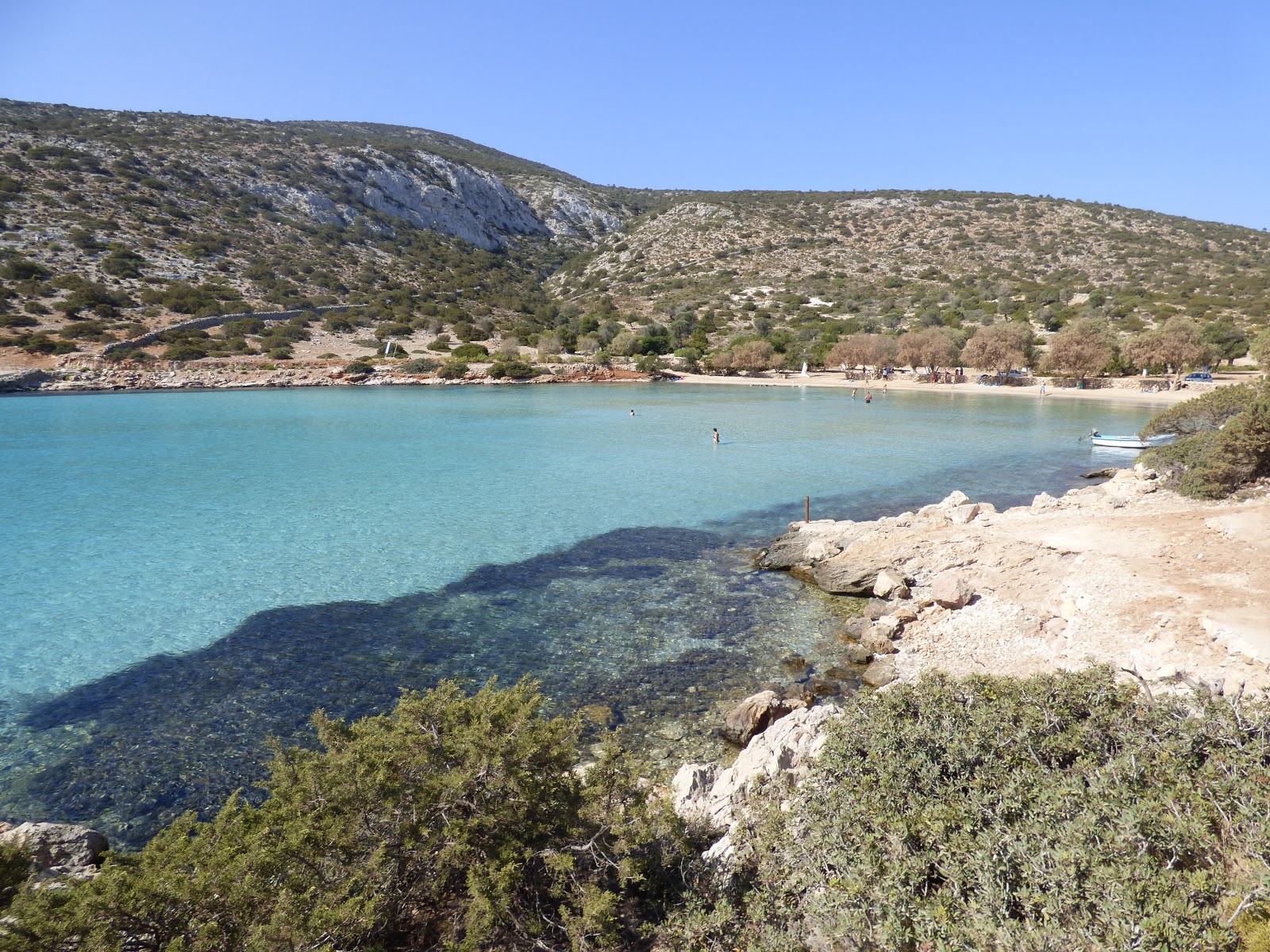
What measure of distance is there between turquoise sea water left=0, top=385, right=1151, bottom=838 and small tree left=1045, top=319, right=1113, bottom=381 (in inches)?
928

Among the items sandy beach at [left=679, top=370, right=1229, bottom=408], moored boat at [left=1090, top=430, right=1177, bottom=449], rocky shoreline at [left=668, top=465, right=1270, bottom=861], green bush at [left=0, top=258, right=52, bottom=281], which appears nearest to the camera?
rocky shoreline at [left=668, top=465, right=1270, bottom=861]

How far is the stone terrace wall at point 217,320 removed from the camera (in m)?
55.4

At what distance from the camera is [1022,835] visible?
11.7ft

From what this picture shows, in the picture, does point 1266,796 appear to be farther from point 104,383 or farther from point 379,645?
point 104,383

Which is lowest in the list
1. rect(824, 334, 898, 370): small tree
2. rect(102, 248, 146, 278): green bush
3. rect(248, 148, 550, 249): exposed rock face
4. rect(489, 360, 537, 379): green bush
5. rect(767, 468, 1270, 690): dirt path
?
rect(767, 468, 1270, 690): dirt path

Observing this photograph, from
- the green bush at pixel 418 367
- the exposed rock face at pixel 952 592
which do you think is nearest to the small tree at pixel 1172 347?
the exposed rock face at pixel 952 592

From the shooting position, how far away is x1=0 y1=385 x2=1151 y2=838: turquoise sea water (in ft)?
27.0

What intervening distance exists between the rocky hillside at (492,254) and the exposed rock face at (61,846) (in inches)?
2503

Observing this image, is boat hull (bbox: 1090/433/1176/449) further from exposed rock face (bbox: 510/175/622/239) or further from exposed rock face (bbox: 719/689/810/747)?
exposed rock face (bbox: 510/175/622/239)

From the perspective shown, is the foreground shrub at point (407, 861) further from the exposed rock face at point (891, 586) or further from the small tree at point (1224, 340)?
the small tree at point (1224, 340)

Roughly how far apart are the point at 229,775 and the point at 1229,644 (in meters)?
11.6

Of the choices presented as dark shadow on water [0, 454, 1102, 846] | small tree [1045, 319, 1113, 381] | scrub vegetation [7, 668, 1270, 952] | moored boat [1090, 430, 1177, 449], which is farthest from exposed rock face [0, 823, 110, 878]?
small tree [1045, 319, 1113, 381]

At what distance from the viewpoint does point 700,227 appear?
109062mm

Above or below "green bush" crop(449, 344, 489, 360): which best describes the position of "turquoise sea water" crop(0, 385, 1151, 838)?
below
